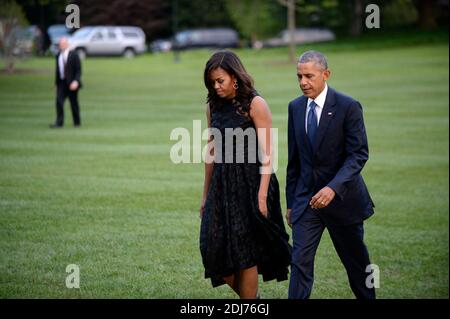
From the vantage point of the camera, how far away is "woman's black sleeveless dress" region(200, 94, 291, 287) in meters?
6.57

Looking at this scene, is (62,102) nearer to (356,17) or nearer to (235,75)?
(235,75)

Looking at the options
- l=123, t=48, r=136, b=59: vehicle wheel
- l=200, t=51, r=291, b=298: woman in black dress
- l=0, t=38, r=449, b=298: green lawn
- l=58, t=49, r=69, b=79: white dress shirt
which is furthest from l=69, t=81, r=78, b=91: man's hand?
l=123, t=48, r=136, b=59: vehicle wheel

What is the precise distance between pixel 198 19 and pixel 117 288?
64.9 m

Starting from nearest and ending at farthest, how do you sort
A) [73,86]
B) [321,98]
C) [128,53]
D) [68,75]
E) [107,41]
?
[321,98] < [73,86] < [68,75] < [107,41] < [128,53]

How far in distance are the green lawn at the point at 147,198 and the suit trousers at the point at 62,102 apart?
0.32 meters

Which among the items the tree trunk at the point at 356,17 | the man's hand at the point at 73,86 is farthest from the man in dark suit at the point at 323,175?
the tree trunk at the point at 356,17

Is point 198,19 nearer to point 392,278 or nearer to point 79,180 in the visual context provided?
point 79,180

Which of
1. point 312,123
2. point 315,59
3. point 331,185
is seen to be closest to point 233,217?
point 331,185

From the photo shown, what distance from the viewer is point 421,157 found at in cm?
1714

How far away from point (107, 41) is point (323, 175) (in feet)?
163

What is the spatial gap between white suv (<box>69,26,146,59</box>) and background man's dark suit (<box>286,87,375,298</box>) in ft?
154

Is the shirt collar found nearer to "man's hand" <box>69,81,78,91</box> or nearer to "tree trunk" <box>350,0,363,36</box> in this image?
"man's hand" <box>69,81,78,91</box>

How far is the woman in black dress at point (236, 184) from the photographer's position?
652 centimetres

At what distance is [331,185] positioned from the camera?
20.7ft
